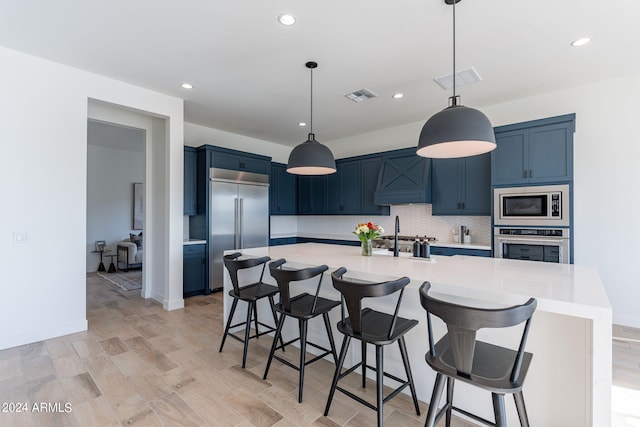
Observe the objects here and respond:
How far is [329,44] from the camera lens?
277cm

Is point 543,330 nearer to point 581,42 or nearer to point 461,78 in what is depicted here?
point 581,42

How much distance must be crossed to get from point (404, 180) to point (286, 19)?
10.4ft

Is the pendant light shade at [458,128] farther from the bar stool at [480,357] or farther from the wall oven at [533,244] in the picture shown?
the wall oven at [533,244]

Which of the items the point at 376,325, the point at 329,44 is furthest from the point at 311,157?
the point at 376,325

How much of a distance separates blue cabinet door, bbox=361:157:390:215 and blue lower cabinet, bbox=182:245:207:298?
9.64 ft

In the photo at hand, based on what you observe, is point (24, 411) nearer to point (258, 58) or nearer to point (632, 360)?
point (258, 58)

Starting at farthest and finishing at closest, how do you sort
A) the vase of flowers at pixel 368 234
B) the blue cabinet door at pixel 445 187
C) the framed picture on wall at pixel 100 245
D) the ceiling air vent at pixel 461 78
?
the framed picture on wall at pixel 100 245 < the blue cabinet door at pixel 445 187 < the ceiling air vent at pixel 461 78 < the vase of flowers at pixel 368 234

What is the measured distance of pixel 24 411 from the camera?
1.97m

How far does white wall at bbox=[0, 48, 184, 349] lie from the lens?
2895 millimetres

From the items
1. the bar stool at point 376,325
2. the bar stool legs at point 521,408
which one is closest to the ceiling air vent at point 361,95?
the bar stool at point 376,325

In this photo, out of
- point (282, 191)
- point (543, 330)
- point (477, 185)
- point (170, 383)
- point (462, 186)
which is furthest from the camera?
point (282, 191)

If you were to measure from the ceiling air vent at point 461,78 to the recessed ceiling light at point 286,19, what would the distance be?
1839 mm

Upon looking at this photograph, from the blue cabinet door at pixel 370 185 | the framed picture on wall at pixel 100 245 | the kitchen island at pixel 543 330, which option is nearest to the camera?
the kitchen island at pixel 543 330

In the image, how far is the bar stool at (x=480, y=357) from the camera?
1180mm
